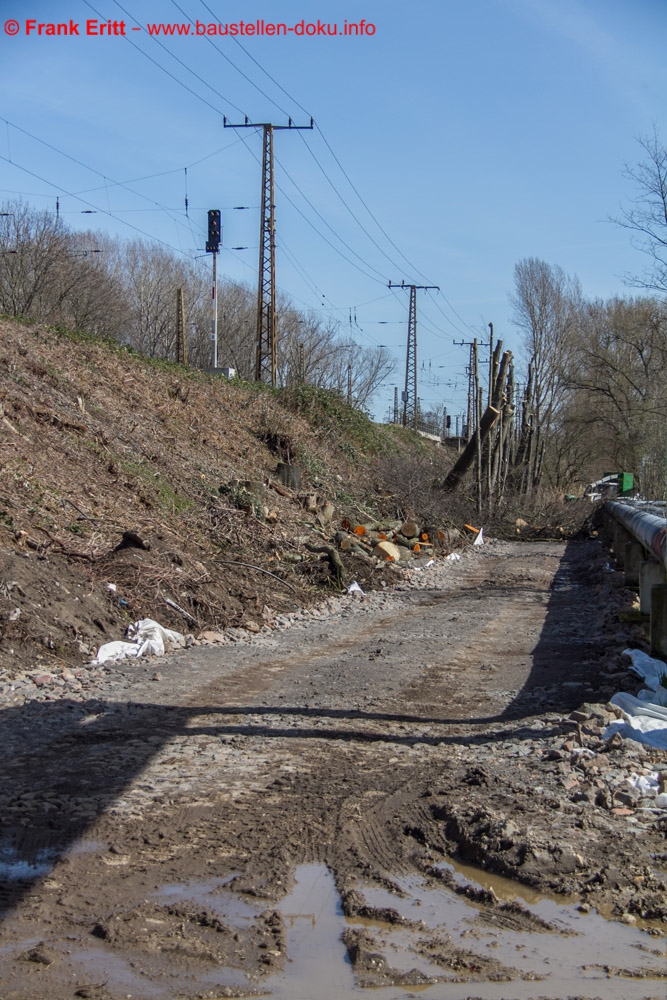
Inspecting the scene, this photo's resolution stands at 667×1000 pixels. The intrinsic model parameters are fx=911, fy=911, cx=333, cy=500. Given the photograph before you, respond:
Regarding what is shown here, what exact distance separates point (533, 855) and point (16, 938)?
7.71ft

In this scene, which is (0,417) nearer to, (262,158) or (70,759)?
(70,759)

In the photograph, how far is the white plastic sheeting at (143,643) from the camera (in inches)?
365

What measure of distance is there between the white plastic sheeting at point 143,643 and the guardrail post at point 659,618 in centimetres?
498

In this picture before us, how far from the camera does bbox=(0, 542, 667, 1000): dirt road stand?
11.3 feet

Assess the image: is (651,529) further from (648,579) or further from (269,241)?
(269,241)

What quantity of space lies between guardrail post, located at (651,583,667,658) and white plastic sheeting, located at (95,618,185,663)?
4982 mm

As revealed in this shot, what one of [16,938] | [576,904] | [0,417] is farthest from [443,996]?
[0,417]

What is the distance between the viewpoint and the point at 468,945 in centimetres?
366

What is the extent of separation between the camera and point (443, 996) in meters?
3.29

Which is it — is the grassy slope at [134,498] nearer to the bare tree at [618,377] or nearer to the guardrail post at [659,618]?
the guardrail post at [659,618]

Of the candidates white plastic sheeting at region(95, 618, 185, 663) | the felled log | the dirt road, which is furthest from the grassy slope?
the dirt road

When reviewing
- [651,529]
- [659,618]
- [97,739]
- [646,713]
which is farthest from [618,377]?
[97,739]

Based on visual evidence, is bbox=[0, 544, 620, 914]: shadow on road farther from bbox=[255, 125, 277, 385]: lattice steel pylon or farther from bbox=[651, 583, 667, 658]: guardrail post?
bbox=[255, 125, 277, 385]: lattice steel pylon

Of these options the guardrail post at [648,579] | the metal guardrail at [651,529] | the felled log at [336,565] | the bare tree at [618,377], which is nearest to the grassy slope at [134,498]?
the felled log at [336,565]
